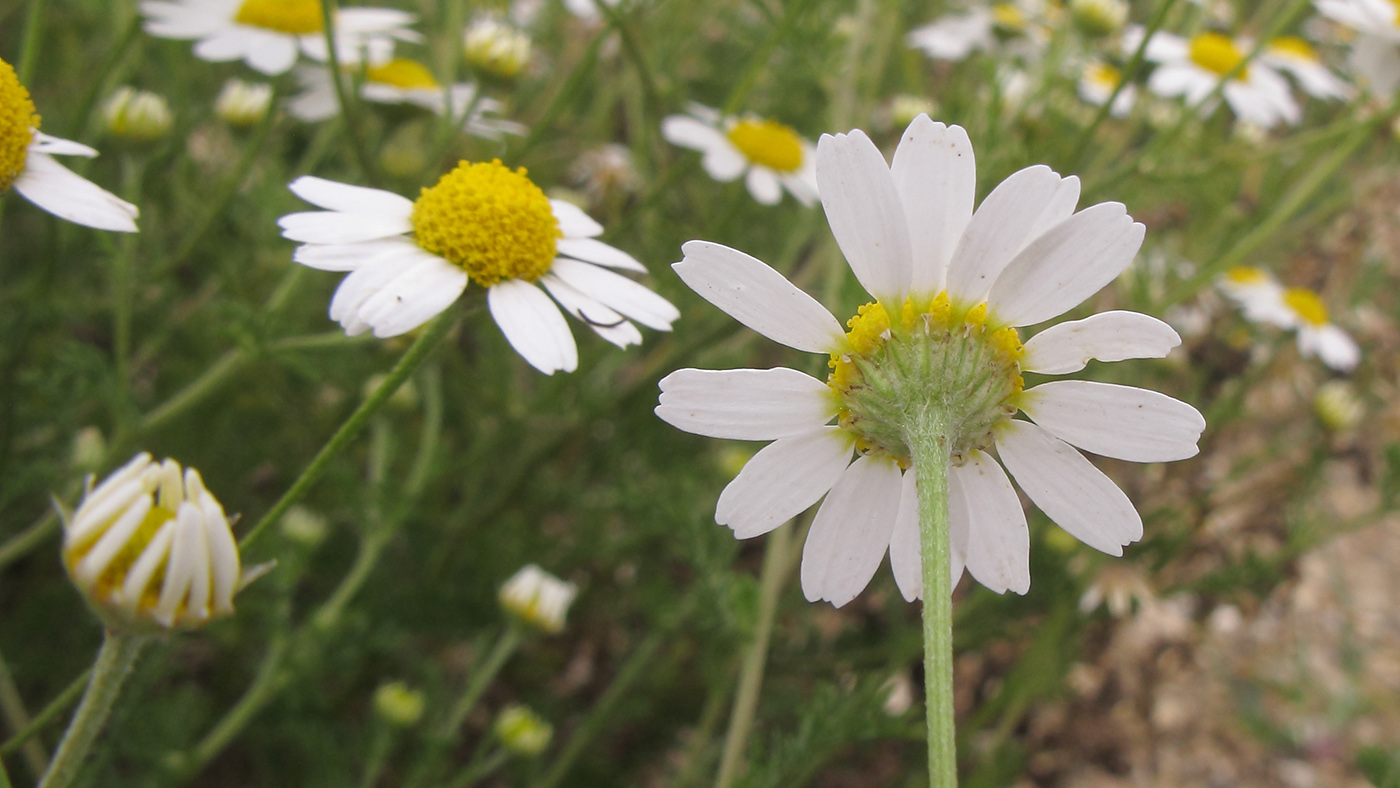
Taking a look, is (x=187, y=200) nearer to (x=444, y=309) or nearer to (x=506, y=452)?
(x=506, y=452)

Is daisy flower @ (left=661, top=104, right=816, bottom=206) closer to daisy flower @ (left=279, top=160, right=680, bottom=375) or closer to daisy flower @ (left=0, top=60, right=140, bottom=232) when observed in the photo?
daisy flower @ (left=279, top=160, right=680, bottom=375)

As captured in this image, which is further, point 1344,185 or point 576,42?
point 576,42

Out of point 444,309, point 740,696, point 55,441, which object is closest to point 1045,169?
point 444,309

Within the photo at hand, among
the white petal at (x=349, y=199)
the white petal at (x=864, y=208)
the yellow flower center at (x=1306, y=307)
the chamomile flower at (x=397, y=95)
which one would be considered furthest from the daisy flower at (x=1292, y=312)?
the white petal at (x=349, y=199)

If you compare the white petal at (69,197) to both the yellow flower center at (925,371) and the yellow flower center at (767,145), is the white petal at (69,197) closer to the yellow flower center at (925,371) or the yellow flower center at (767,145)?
the yellow flower center at (925,371)

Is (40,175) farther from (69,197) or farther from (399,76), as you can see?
(399,76)

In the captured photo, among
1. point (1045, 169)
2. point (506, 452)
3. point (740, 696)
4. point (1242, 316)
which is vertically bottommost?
point (506, 452)

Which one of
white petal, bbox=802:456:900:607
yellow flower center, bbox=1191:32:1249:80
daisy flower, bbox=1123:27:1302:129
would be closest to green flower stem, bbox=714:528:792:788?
white petal, bbox=802:456:900:607
